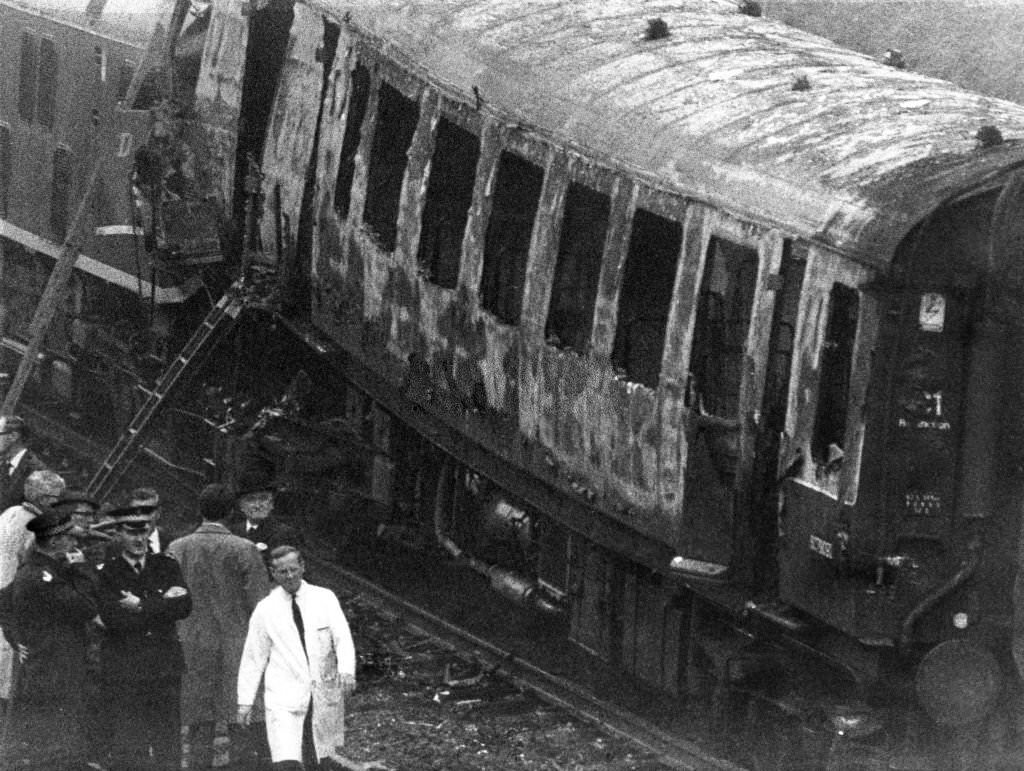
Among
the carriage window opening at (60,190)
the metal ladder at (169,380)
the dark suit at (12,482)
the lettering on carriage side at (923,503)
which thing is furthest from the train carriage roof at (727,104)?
the carriage window opening at (60,190)

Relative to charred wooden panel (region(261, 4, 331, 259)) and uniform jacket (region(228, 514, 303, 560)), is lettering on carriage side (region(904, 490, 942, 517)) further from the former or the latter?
charred wooden panel (region(261, 4, 331, 259))

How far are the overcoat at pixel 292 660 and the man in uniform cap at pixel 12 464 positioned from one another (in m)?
3.21

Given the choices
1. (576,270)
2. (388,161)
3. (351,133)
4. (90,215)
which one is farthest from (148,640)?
(90,215)

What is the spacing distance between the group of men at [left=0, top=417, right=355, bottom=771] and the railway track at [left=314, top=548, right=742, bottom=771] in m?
2.15

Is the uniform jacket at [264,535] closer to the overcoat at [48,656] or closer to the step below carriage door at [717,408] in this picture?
the overcoat at [48,656]

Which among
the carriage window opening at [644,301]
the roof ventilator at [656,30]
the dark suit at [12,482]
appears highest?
the roof ventilator at [656,30]

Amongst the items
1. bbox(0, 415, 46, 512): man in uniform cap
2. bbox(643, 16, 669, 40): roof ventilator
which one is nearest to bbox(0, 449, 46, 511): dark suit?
bbox(0, 415, 46, 512): man in uniform cap

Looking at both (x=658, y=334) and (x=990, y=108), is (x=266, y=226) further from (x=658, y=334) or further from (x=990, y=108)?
(x=990, y=108)

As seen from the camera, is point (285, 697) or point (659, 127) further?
point (659, 127)

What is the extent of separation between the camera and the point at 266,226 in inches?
633

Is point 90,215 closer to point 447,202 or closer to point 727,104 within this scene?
point 447,202

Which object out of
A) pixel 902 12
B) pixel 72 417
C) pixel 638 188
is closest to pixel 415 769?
pixel 638 188

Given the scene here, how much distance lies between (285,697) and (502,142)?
4.08m

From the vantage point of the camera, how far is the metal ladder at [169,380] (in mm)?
16047
